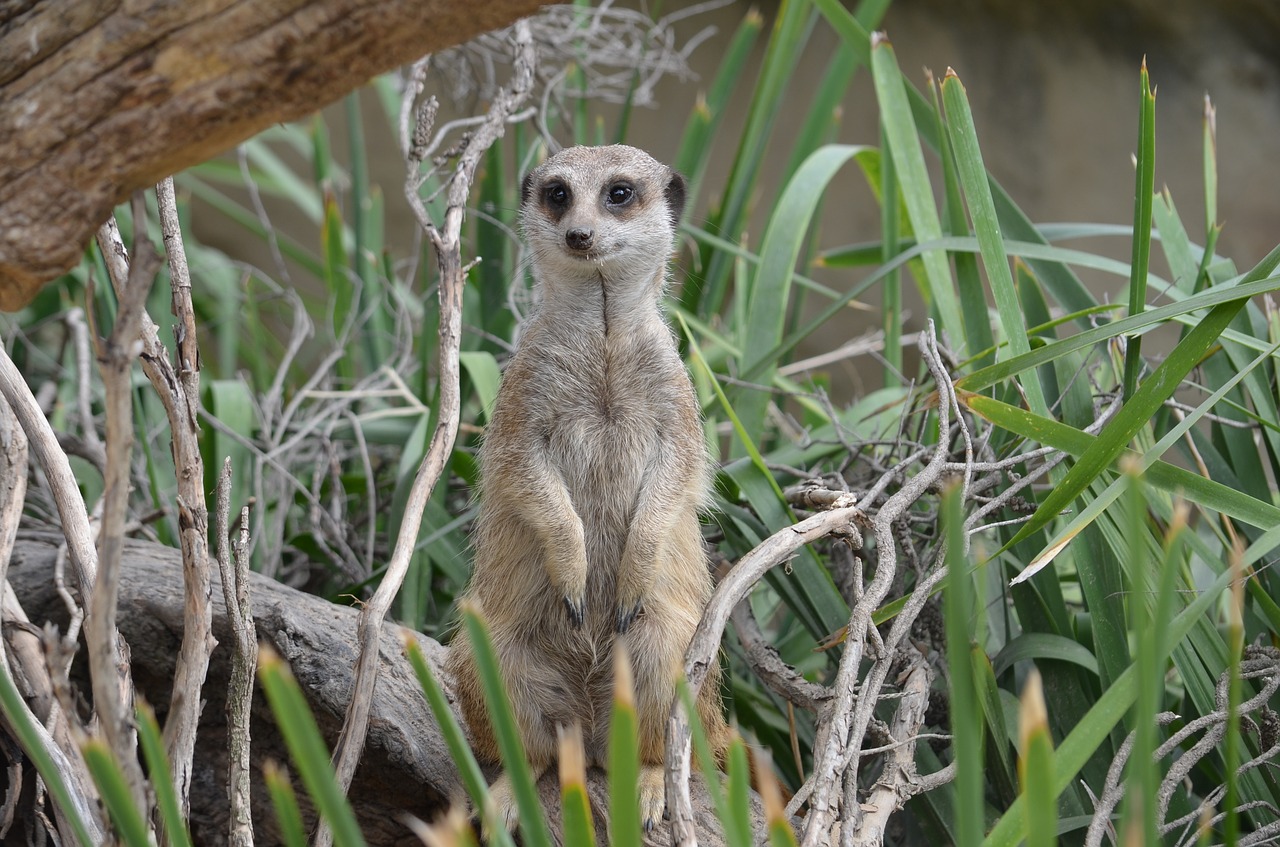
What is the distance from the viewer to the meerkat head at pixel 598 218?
2.07 metres

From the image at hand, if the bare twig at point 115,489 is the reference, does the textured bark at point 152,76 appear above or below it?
above

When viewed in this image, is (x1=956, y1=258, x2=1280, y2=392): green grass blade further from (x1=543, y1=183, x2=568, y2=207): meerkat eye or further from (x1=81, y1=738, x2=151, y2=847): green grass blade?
(x1=81, y1=738, x2=151, y2=847): green grass blade

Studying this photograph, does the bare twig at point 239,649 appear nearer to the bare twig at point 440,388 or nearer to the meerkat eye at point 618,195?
the bare twig at point 440,388

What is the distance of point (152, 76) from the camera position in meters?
1.05

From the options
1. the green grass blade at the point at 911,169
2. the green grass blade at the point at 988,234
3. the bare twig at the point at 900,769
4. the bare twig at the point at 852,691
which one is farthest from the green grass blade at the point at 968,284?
the bare twig at the point at 900,769

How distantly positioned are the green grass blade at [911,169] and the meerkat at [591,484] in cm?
58

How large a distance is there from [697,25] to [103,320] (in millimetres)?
3730

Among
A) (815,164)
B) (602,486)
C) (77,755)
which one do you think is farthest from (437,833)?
(815,164)

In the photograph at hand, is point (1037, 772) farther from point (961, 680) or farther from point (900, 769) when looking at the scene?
point (900, 769)

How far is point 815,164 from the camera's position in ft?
9.26

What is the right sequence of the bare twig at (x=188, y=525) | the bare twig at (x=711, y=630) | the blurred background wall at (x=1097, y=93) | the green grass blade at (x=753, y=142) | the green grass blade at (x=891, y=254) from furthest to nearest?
1. the blurred background wall at (x=1097, y=93)
2. the green grass blade at (x=753, y=142)
3. the green grass blade at (x=891, y=254)
4. the bare twig at (x=188, y=525)
5. the bare twig at (x=711, y=630)

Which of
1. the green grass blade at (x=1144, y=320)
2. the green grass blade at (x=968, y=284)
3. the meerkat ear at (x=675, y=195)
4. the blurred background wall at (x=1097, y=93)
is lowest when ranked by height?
the green grass blade at (x=1144, y=320)

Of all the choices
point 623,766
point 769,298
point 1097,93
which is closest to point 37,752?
point 623,766

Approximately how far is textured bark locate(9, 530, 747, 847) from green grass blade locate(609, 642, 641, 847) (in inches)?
39.3
